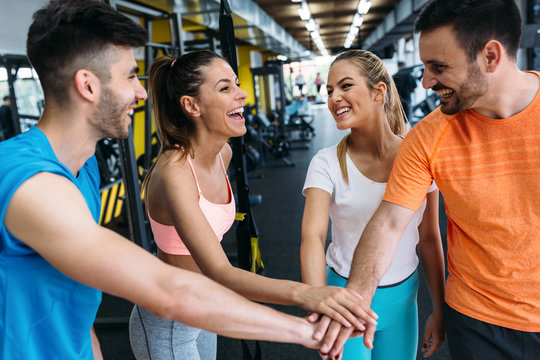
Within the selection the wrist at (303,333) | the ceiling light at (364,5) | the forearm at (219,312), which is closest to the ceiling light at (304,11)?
the ceiling light at (364,5)

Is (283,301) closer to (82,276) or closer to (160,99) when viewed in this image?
(82,276)

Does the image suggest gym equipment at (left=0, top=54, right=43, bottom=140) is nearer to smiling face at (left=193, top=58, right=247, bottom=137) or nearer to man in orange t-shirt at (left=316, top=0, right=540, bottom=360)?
smiling face at (left=193, top=58, right=247, bottom=137)

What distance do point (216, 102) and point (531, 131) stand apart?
1.01m

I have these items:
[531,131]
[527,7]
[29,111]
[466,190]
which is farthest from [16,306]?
[527,7]

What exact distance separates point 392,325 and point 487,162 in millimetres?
616

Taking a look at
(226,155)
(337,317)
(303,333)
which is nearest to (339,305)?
(337,317)

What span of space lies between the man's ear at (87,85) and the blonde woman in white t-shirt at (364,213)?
2.32 feet

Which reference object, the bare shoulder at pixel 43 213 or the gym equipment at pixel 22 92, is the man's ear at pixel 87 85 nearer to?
the bare shoulder at pixel 43 213

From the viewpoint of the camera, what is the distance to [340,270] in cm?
139

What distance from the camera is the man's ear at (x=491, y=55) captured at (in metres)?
1.04

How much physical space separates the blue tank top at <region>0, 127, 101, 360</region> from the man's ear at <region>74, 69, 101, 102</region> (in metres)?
0.13

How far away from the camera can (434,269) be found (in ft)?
4.65

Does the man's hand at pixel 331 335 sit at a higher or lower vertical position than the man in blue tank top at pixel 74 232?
lower

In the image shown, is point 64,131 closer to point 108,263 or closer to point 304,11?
point 108,263
